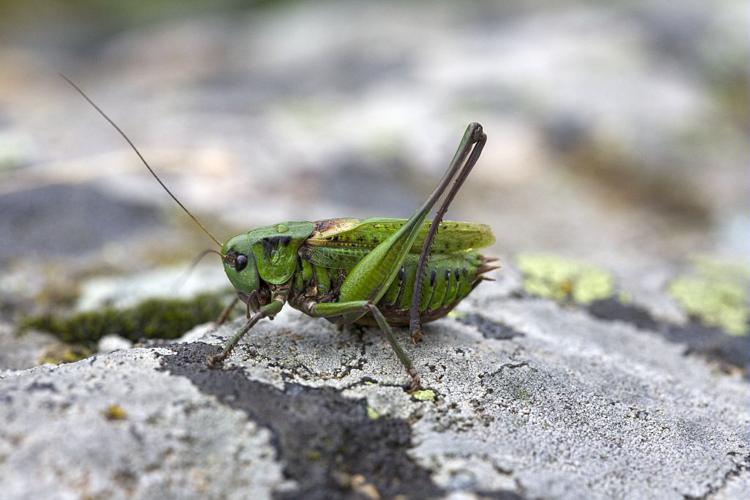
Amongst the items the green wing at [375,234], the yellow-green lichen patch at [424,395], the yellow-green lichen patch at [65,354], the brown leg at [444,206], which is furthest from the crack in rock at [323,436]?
the yellow-green lichen patch at [65,354]

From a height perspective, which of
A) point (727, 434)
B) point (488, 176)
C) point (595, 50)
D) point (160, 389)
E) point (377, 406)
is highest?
point (595, 50)

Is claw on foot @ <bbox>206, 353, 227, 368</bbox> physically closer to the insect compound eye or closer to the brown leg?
the insect compound eye

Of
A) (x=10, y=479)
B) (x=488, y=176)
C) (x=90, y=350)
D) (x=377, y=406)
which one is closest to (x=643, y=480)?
(x=377, y=406)

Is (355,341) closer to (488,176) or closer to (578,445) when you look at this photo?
(578,445)

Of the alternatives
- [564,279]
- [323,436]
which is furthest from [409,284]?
[564,279]

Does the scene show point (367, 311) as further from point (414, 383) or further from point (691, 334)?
point (691, 334)
